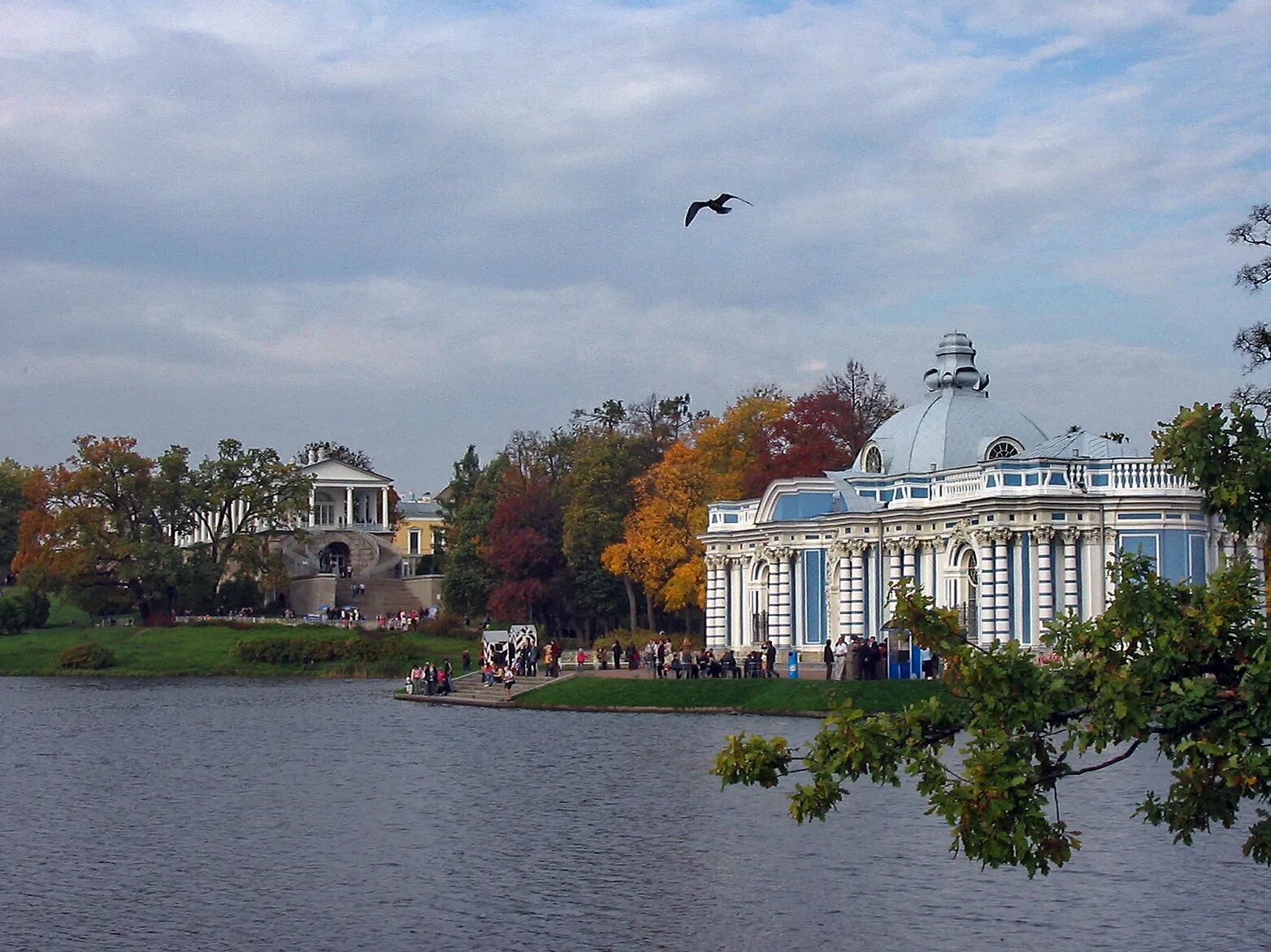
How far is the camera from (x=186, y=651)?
69562 mm

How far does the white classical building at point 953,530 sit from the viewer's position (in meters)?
47.1

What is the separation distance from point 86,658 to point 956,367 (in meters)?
32.6

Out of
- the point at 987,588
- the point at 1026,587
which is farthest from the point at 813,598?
the point at 1026,587

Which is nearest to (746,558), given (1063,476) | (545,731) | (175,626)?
(1063,476)

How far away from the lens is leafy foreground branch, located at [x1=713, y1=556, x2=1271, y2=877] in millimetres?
11203

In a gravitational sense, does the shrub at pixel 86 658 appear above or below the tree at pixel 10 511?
below

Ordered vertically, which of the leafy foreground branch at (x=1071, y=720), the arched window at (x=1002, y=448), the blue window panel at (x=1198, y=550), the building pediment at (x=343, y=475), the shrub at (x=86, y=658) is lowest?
the shrub at (x=86, y=658)

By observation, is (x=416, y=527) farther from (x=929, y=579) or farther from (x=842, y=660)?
(x=842, y=660)

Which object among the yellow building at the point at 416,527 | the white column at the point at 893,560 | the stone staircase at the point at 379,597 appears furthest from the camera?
the yellow building at the point at 416,527

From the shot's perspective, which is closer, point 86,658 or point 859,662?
point 859,662

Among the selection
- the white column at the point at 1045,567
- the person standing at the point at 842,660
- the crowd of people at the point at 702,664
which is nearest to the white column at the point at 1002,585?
the white column at the point at 1045,567

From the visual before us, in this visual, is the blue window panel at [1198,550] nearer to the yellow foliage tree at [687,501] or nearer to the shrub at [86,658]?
the yellow foliage tree at [687,501]

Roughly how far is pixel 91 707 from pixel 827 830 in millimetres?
30097

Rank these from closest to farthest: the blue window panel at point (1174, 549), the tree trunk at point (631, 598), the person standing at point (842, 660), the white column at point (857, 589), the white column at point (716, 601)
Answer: the person standing at point (842, 660), the blue window panel at point (1174, 549), the white column at point (857, 589), the white column at point (716, 601), the tree trunk at point (631, 598)
